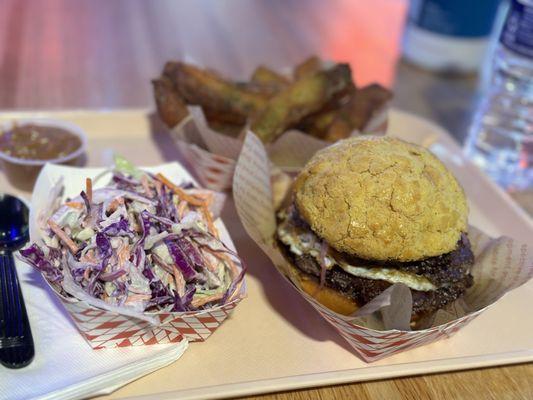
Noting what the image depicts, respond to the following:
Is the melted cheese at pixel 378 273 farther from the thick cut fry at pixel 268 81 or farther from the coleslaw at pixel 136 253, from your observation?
the thick cut fry at pixel 268 81

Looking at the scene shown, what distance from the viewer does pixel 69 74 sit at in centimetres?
288

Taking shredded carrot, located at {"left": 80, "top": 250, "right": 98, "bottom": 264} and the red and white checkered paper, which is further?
shredded carrot, located at {"left": 80, "top": 250, "right": 98, "bottom": 264}

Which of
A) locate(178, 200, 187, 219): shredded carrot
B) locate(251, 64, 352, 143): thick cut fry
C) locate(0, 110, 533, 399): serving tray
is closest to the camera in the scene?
locate(0, 110, 533, 399): serving tray

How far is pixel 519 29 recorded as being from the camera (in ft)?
7.09

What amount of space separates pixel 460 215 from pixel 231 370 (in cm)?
70

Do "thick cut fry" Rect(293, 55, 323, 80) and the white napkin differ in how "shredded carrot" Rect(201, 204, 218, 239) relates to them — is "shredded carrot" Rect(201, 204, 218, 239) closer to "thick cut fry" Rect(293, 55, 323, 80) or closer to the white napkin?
the white napkin

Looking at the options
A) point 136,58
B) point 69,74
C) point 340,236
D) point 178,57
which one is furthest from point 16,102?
point 340,236

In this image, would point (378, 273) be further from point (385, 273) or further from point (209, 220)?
point (209, 220)

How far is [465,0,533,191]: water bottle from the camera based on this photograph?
2506 millimetres

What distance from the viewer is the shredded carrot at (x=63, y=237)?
4.32 feet

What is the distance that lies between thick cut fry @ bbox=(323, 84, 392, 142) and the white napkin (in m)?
0.97

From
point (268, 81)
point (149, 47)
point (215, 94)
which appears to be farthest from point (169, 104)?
point (149, 47)

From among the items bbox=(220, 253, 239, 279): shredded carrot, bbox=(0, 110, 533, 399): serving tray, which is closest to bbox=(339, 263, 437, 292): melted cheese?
bbox=(0, 110, 533, 399): serving tray

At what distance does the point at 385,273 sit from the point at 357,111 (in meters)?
0.80
